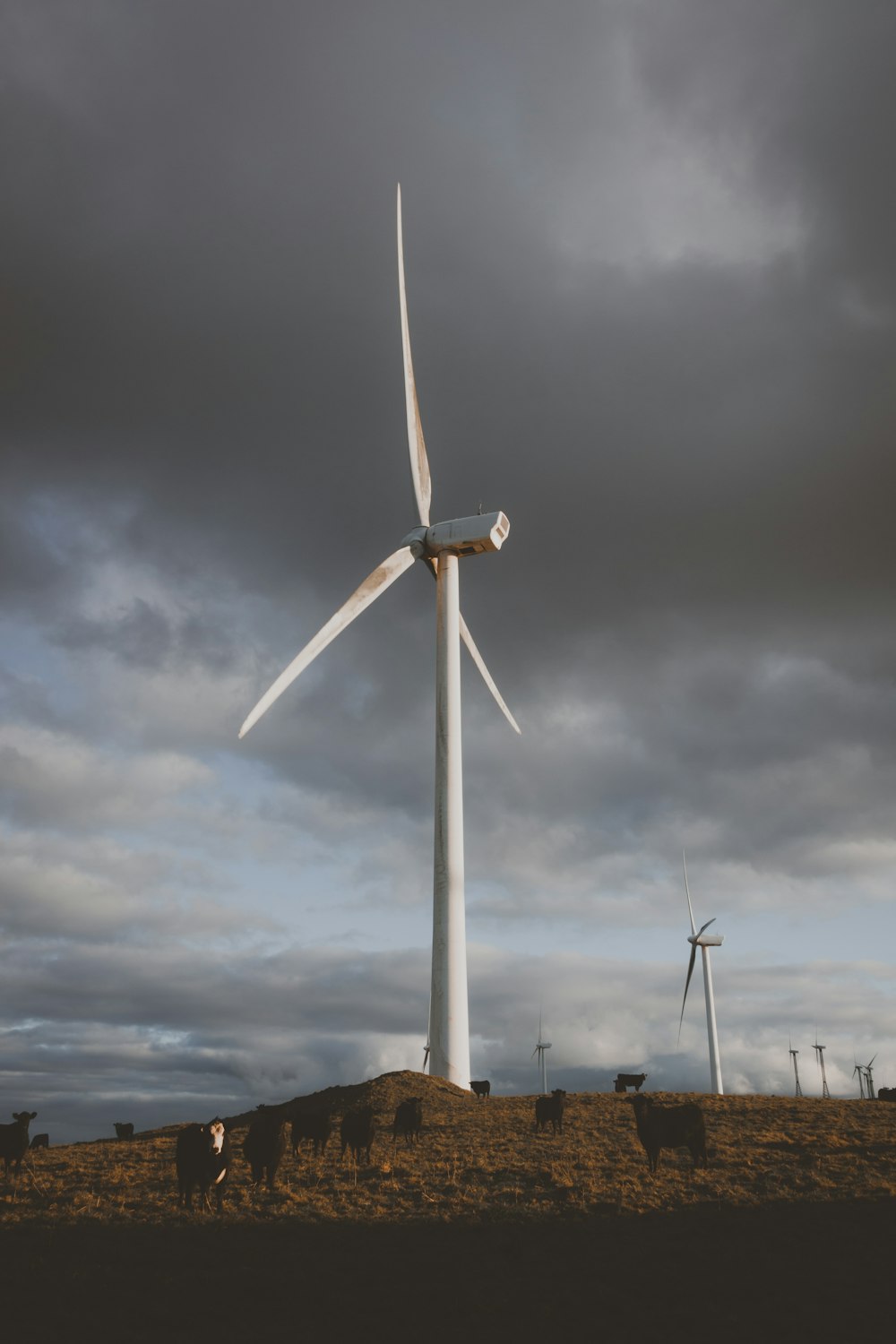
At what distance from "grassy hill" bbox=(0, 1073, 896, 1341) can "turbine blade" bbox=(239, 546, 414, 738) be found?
16.9m

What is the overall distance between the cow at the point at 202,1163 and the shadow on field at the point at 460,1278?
1732 millimetres

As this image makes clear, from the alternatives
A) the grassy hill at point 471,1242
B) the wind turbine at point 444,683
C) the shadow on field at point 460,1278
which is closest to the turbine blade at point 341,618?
the wind turbine at point 444,683

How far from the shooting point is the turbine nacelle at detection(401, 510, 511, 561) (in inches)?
2034

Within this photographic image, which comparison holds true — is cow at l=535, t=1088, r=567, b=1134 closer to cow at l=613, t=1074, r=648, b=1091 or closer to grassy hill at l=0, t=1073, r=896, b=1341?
grassy hill at l=0, t=1073, r=896, b=1341

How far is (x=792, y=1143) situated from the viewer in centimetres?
2884

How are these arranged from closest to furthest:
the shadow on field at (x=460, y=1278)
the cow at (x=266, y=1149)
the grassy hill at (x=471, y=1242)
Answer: the shadow on field at (x=460, y=1278)
the grassy hill at (x=471, y=1242)
the cow at (x=266, y=1149)

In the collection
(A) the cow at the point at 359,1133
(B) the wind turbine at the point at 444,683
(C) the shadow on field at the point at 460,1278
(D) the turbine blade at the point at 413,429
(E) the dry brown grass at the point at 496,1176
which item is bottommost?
(C) the shadow on field at the point at 460,1278

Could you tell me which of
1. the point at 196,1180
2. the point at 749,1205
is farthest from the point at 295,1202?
the point at 749,1205

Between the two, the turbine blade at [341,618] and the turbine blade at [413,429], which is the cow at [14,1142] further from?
the turbine blade at [413,429]

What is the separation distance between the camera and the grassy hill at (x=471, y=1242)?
1501 centimetres

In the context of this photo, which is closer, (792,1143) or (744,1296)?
(744,1296)

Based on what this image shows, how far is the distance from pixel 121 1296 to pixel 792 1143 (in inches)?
812

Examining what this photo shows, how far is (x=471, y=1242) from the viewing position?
18.4 meters

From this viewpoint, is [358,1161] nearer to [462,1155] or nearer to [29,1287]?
[462,1155]
